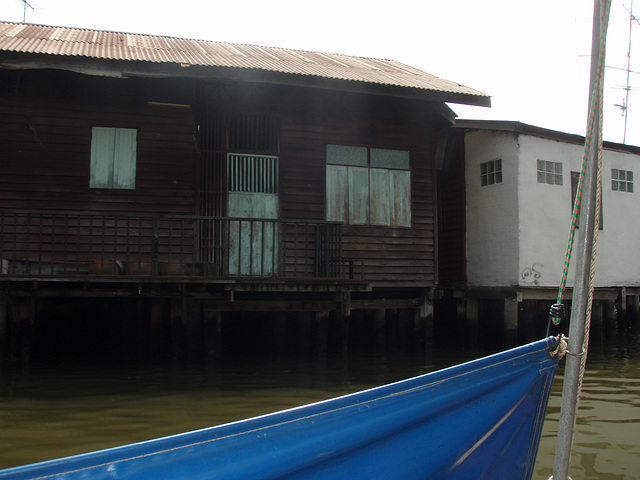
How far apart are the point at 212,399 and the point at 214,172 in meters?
4.97

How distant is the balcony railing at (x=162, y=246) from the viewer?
890 centimetres

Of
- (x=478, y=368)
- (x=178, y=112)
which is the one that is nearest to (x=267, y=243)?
(x=178, y=112)

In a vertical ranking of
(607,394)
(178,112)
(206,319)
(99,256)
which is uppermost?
(178,112)

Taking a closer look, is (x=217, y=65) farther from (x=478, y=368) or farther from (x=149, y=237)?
(x=478, y=368)

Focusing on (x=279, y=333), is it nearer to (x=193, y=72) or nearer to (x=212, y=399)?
(x=212, y=399)

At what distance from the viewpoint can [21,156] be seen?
9758 mm

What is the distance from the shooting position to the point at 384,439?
7.10ft

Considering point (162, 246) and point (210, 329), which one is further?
point (162, 246)

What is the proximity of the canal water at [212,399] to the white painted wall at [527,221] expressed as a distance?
2441 millimetres

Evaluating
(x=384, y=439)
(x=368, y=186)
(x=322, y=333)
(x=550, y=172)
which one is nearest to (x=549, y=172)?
(x=550, y=172)

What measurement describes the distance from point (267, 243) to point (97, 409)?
5.10 metres

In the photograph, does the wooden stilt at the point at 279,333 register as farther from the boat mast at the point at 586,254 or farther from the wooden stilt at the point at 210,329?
the boat mast at the point at 586,254

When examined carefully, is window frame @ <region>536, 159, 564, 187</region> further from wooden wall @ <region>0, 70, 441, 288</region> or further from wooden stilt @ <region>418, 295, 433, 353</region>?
wooden stilt @ <region>418, 295, 433, 353</region>

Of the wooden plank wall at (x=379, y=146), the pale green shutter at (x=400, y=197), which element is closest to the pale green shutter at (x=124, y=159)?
the wooden plank wall at (x=379, y=146)
